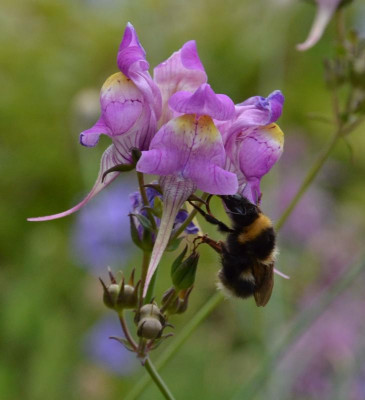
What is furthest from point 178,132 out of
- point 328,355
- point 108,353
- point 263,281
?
point 108,353

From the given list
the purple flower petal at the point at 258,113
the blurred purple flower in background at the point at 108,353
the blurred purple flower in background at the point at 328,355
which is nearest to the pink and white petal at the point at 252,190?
the purple flower petal at the point at 258,113

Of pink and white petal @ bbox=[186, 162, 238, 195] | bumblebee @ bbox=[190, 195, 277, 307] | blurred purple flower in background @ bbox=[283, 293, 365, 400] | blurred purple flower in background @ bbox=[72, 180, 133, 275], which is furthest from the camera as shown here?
blurred purple flower in background @ bbox=[72, 180, 133, 275]

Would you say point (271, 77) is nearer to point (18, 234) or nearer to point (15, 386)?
point (18, 234)

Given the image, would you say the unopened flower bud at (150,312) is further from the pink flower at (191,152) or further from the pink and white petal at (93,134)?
the pink and white petal at (93,134)

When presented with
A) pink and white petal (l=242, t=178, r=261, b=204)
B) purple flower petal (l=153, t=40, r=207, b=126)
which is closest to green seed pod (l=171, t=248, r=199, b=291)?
pink and white petal (l=242, t=178, r=261, b=204)

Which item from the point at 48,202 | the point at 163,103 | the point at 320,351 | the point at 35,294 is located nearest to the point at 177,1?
the point at 48,202

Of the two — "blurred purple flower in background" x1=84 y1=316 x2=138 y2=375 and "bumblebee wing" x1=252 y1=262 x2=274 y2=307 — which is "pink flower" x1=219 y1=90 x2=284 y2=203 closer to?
"bumblebee wing" x1=252 y1=262 x2=274 y2=307

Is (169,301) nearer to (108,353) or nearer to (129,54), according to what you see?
(129,54)
